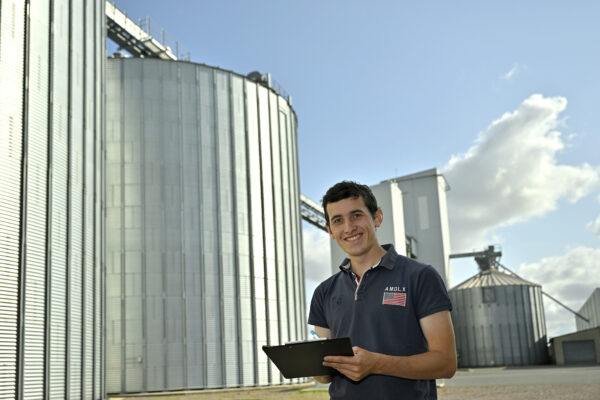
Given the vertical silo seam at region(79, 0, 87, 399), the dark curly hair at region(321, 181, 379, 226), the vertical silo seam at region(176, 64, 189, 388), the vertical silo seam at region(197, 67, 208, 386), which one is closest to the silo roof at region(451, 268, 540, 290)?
the vertical silo seam at region(197, 67, 208, 386)

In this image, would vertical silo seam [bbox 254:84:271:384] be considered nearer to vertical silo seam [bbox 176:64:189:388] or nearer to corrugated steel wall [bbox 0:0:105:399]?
vertical silo seam [bbox 176:64:189:388]

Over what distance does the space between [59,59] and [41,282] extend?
7.84m

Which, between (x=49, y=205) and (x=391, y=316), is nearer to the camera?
(x=391, y=316)

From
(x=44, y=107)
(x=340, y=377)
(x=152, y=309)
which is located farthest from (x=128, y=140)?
(x=340, y=377)

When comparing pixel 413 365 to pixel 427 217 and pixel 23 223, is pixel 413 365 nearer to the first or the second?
pixel 23 223

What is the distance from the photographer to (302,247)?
4062 centimetres

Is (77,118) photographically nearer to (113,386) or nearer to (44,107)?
(44,107)

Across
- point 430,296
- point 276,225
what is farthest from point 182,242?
point 430,296

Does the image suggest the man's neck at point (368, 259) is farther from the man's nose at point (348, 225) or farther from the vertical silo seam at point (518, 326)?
the vertical silo seam at point (518, 326)

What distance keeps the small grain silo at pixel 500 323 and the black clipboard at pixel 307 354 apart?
2274 inches

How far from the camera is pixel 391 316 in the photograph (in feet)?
11.4

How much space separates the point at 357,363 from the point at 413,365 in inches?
12.3

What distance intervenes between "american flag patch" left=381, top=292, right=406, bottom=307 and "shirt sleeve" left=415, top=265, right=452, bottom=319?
0.26ft

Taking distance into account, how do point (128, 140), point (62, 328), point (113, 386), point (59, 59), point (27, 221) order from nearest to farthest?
point (27, 221) < point (62, 328) < point (59, 59) < point (113, 386) < point (128, 140)
